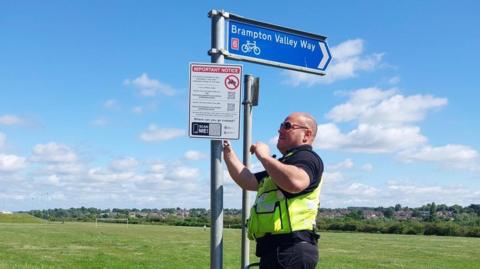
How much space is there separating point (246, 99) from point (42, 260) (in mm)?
15814

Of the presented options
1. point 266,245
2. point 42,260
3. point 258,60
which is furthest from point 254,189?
point 42,260

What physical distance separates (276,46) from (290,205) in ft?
6.95

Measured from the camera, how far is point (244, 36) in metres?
5.57

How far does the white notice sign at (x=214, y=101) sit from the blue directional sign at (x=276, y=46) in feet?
1.57

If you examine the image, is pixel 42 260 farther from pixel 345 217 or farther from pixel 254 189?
pixel 345 217

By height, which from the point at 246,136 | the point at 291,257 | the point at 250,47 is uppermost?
the point at 250,47

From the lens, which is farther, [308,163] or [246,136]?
[246,136]

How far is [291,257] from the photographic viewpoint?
415 centimetres

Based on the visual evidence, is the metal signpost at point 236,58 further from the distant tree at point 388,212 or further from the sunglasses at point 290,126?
the distant tree at point 388,212

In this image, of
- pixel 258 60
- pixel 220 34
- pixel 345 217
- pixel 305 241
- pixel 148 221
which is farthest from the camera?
pixel 148 221

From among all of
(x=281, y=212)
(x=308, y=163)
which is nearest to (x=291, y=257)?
(x=281, y=212)

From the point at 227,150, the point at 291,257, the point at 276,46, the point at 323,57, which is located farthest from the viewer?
the point at 323,57

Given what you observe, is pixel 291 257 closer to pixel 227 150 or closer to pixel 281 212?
pixel 281 212

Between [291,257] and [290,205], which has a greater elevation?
[290,205]
